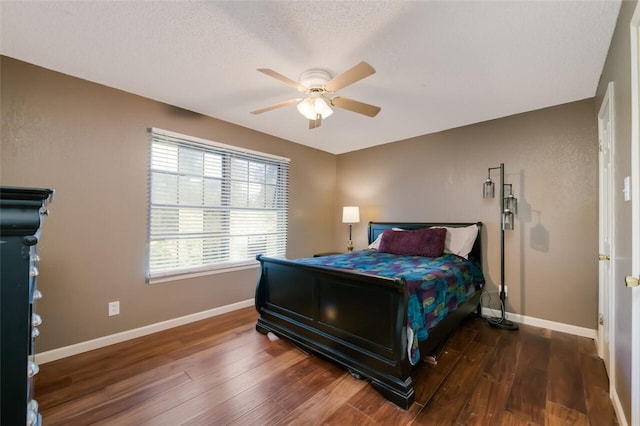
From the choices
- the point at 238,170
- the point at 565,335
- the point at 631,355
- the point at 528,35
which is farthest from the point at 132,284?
the point at 565,335

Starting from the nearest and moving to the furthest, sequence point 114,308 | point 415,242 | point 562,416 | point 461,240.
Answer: point 562,416 → point 114,308 → point 461,240 → point 415,242

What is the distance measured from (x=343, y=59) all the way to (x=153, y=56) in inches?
58.5

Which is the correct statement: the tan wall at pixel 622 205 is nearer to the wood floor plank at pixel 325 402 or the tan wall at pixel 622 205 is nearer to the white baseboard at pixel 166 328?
the white baseboard at pixel 166 328

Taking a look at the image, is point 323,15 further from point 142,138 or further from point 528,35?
point 142,138

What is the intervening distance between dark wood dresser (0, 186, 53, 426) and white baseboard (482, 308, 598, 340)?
12.9 feet

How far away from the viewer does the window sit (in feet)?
9.66

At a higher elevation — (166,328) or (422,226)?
(422,226)

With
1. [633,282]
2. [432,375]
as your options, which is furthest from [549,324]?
[633,282]

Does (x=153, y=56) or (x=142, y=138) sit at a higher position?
(x=153, y=56)

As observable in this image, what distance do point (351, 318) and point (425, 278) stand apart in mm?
687

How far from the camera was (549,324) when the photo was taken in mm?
2953

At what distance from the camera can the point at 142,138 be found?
2.82 metres

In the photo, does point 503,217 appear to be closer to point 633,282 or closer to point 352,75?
point 633,282

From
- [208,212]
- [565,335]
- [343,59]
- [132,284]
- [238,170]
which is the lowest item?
[565,335]
